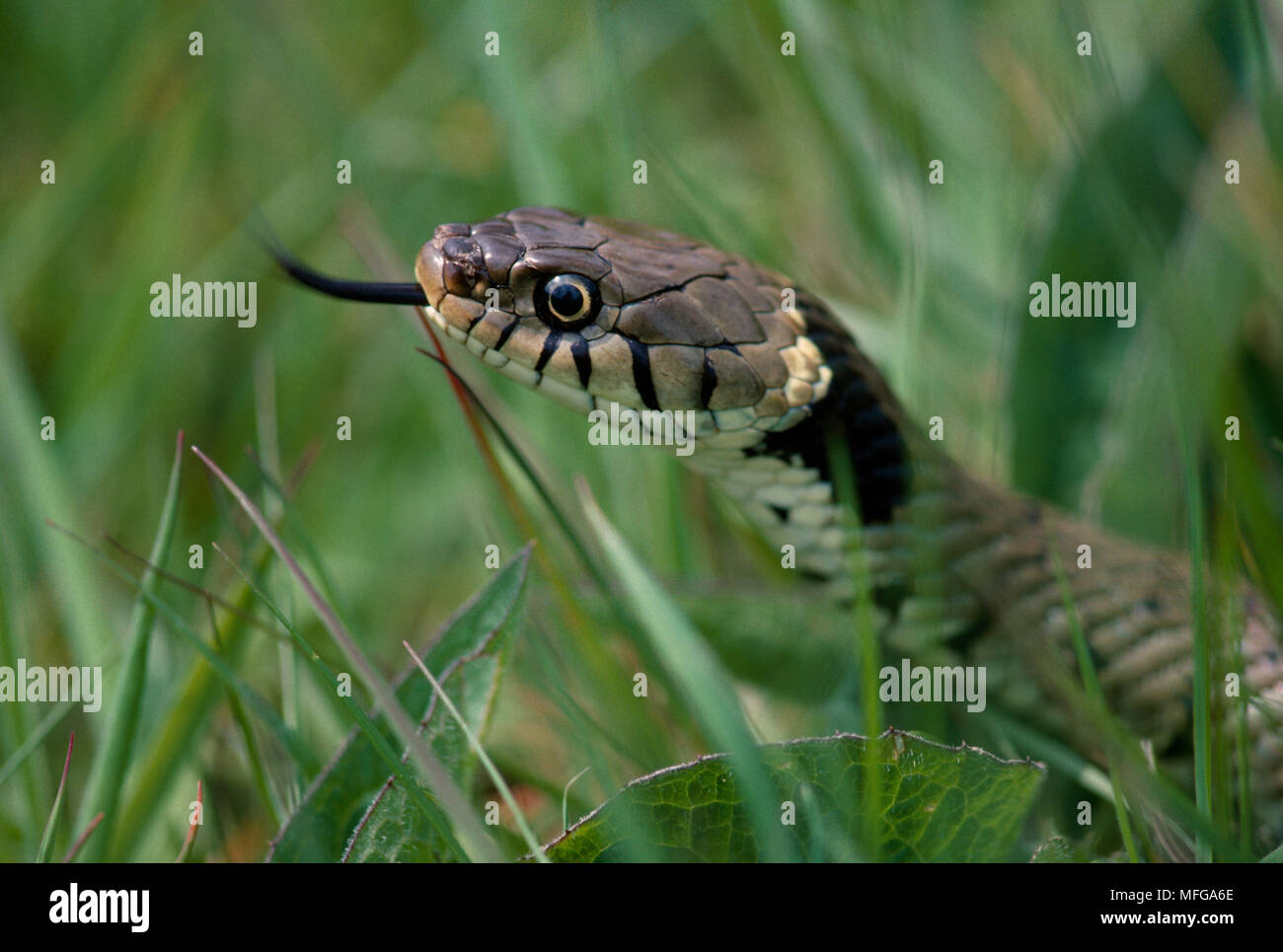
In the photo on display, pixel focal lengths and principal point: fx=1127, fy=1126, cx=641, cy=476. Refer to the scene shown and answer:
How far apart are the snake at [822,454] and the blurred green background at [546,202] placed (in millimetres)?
285

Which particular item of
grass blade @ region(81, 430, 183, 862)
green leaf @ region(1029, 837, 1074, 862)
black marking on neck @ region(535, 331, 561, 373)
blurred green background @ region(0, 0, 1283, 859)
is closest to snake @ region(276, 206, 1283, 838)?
black marking on neck @ region(535, 331, 561, 373)

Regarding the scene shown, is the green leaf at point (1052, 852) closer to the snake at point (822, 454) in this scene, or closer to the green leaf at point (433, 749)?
the snake at point (822, 454)

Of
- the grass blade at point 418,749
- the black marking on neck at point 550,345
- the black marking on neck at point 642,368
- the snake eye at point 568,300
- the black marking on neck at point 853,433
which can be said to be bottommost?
the grass blade at point 418,749

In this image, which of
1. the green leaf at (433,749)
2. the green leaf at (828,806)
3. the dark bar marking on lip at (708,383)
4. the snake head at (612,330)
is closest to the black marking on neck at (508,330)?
the snake head at (612,330)

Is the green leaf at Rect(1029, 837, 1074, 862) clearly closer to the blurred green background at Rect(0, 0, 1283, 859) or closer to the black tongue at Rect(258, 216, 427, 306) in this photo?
the blurred green background at Rect(0, 0, 1283, 859)

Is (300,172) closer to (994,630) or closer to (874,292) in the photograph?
(874,292)

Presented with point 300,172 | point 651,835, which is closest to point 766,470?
point 651,835

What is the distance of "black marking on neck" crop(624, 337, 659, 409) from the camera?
6.81ft

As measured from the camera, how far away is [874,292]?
10.9ft

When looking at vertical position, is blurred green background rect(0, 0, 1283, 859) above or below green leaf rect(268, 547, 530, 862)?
above

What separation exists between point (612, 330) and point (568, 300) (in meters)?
0.10

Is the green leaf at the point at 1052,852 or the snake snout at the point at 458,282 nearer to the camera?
the green leaf at the point at 1052,852

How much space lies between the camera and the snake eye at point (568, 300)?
207cm
